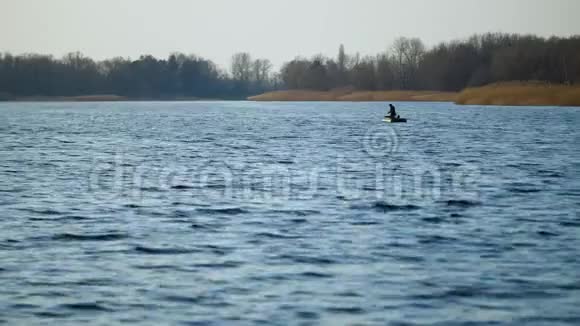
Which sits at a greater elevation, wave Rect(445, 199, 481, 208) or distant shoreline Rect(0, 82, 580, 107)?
distant shoreline Rect(0, 82, 580, 107)

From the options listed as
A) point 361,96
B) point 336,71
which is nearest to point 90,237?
point 361,96

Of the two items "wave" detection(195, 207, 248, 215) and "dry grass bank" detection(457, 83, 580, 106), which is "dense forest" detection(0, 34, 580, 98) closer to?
"dry grass bank" detection(457, 83, 580, 106)

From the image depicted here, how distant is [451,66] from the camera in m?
128

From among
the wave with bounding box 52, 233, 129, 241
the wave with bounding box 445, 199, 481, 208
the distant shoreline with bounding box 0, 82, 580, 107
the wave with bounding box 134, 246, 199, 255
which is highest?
the distant shoreline with bounding box 0, 82, 580, 107

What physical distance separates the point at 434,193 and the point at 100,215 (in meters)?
8.23

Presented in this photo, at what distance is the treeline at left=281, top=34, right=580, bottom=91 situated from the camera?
4400 inches

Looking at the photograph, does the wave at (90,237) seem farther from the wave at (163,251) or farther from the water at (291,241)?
the wave at (163,251)

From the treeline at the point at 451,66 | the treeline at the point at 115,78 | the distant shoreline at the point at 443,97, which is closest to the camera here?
the distant shoreline at the point at 443,97

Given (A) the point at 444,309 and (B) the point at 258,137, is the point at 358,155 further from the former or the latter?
(A) the point at 444,309

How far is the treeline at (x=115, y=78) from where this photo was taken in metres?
148

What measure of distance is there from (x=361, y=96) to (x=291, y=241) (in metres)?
114

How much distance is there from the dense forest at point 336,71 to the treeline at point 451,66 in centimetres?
13

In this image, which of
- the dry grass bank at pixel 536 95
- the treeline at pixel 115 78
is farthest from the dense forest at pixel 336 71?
the dry grass bank at pixel 536 95

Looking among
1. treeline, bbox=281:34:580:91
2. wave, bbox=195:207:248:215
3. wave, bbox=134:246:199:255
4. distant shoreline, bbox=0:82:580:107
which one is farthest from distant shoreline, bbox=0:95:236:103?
wave, bbox=134:246:199:255
